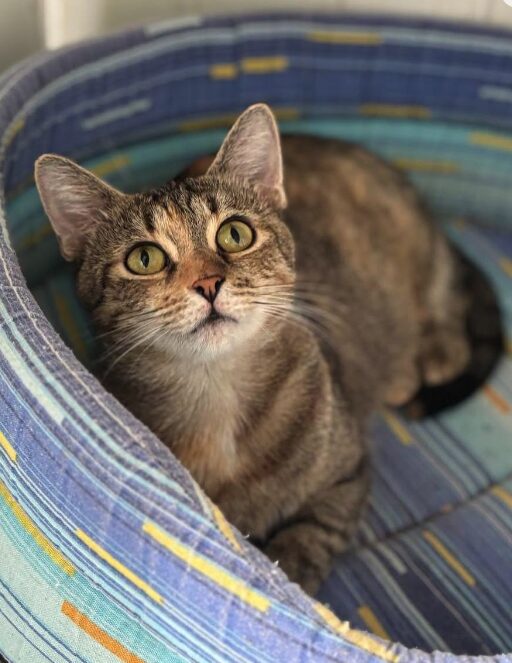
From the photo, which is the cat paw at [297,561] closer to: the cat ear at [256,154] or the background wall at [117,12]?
the cat ear at [256,154]

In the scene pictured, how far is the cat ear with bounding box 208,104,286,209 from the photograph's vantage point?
1386 millimetres

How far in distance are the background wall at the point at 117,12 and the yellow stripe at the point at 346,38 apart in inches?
8.6

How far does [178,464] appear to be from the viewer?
1.09 metres

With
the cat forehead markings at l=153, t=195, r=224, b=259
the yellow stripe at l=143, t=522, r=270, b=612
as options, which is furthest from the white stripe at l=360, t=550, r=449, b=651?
the cat forehead markings at l=153, t=195, r=224, b=259

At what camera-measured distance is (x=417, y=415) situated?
2.06 metres

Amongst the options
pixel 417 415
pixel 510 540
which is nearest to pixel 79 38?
pixel 417 415

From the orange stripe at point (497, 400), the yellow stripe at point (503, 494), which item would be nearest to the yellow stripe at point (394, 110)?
the orange stripe at point (497, 400)

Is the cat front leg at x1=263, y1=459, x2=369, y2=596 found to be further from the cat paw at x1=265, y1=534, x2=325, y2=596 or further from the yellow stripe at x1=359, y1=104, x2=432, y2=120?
the yellow stripe at x1=359, y1=104, x2=432, y2=120

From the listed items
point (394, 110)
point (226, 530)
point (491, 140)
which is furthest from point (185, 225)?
point (491, 140)

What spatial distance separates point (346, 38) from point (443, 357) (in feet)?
3.13

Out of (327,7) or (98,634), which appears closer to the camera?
(98,634)

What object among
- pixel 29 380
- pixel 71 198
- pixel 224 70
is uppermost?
pixel 224 70

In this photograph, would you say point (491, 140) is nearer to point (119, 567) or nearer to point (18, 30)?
point (18, 30)

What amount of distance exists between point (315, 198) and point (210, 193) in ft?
2.32
